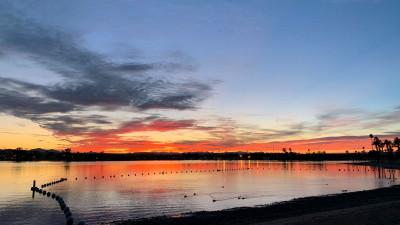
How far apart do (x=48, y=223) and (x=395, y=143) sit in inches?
8231

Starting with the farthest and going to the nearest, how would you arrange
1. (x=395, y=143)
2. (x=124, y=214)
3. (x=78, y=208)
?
1. (x=395, y=143)
2. (x=78, y=208)
3. (x=124, y=214)

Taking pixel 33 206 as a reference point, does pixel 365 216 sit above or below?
above

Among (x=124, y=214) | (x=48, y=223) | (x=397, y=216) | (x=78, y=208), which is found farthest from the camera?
(x=78, y=208)

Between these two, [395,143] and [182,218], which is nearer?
[182,218]

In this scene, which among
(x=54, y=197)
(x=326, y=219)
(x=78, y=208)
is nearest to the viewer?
(x=326, y=219)

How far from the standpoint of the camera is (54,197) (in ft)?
172

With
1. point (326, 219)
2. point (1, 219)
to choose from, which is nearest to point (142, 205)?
point (1, 219)

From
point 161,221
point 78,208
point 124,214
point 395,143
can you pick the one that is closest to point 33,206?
point 78,208

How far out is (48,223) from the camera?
3225 centimetres

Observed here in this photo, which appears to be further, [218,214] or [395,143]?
[395,143]

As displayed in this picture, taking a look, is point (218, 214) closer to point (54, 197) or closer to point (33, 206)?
point (33, 206)

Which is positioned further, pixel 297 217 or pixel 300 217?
pixel 297 217

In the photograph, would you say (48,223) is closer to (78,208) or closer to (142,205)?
(78,208)

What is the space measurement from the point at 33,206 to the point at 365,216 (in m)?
43.6
